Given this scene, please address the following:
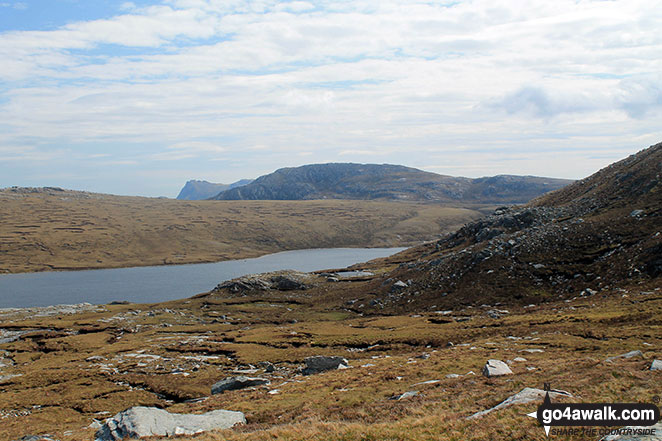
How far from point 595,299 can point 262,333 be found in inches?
1847

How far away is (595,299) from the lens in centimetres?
5438

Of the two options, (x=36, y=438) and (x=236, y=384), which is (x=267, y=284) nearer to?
(x=236, y=384)

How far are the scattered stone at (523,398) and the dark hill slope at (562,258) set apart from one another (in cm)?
4430

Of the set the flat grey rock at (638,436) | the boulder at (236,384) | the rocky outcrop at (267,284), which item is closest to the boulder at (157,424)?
the boulder at (236,384)

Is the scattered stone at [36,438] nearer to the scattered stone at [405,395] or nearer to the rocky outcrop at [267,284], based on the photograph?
Result: the scattered stone at [405,395]

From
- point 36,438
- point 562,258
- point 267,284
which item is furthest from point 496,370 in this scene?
point 267,284

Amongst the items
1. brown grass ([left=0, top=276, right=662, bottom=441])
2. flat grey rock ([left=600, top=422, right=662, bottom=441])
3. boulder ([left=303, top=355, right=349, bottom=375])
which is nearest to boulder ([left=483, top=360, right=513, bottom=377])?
brown grass ([left=0, top=276, right=662, bottom=441])

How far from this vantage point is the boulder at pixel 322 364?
4028 cm

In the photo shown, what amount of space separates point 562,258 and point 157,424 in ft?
217

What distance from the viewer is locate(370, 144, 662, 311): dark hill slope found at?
200 ft

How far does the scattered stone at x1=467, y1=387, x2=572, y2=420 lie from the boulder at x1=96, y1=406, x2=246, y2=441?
1339cm

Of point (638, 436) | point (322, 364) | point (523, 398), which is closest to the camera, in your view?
point (638, 436)

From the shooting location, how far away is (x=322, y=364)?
134 ft

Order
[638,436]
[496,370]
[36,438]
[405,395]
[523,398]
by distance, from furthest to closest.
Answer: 1. [496,370]
2. [36,438]
3. [405,395]
4. [523,398]
5. [638,436]
